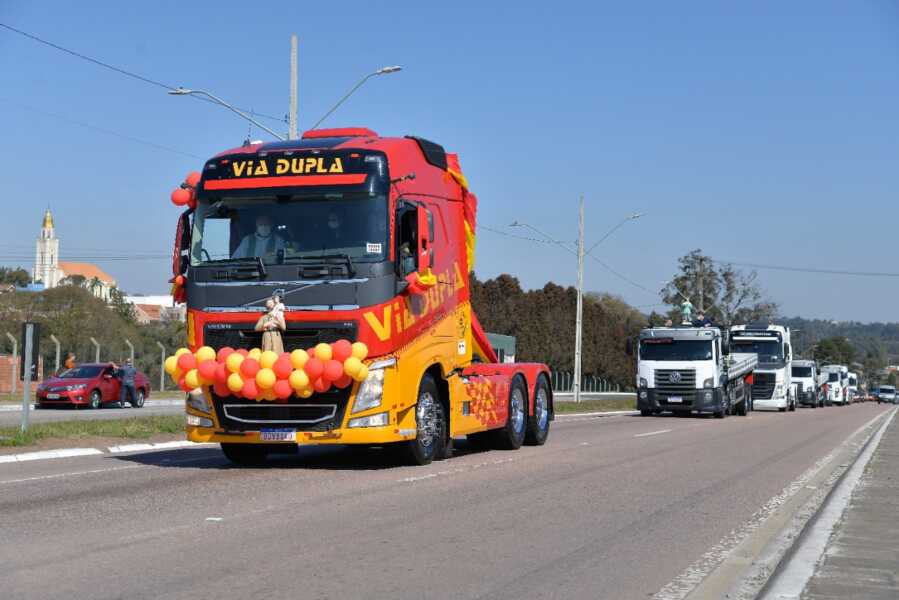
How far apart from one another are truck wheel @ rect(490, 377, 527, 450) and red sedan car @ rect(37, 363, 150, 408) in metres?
20.2

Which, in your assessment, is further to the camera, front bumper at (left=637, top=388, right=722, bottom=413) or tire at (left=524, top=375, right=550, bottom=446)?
front bumper at (left=637, top=388, right=722, bottom=413)

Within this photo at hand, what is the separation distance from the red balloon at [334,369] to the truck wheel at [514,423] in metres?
5.49

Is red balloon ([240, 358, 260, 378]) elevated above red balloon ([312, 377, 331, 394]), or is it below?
above

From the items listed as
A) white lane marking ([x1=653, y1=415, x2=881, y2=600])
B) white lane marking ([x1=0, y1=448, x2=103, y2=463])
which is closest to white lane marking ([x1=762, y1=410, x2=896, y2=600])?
white lane marking ([x1=653, y1=415, x2=881, y2=600])

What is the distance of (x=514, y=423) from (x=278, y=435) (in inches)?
225

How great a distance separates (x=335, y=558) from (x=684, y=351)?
2988 centimetres

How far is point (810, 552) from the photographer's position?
8461 mm

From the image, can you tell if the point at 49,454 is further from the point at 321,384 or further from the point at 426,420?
the point at 426,420

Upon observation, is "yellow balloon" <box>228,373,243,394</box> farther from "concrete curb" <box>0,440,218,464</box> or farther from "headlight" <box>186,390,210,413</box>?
"concrete curb" <box>0,440,218,464</box>

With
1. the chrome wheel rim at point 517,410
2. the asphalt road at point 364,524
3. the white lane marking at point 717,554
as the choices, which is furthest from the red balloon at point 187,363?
the white lane marking at point 717,554

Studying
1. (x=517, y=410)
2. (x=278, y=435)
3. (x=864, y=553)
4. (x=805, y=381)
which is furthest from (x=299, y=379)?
(x=805, y=381)

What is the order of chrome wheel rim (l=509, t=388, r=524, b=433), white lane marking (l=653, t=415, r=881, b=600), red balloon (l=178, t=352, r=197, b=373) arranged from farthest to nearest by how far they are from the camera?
1. chrome wheel rim (l=509, t=388, r=524, b=433)
2. red balloon (l=178, t=352, r=197, b=373)
3. white lane marking (l=653, t=415, r=881, b=600)

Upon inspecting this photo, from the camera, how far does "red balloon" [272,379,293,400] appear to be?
13.2 metres

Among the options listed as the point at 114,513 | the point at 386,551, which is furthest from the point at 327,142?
the point at 386,551
